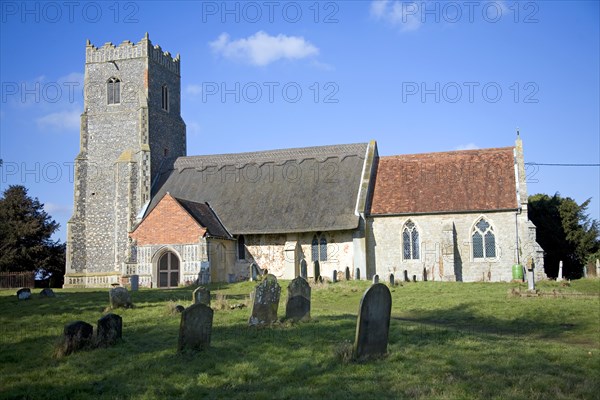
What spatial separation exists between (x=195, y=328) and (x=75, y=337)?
2.48m

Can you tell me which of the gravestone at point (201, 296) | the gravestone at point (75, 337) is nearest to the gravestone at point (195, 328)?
the gravestone at point (75, 337)

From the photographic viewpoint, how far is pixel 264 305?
Result: 14.8 m

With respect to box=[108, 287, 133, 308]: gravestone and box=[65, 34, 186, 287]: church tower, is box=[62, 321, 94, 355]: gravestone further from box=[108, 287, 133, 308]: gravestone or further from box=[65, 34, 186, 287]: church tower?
box=[65, 34, 186, 287]: church tower

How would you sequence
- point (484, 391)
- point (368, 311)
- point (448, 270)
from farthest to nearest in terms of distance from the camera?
point (448, 270) → point (368, 311) → point (484, 391)

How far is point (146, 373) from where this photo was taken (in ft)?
34.8

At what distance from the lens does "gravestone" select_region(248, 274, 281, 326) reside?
14.7m

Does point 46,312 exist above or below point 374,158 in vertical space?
below

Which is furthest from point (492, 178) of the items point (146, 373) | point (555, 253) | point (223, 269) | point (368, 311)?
point (146, 373)

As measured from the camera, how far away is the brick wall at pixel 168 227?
32688 mm

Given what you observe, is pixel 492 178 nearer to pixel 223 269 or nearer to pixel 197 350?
pixel 223 269

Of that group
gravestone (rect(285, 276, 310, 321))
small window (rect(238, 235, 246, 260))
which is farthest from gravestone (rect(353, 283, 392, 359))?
small window (rect(238, 235, 246, 260))

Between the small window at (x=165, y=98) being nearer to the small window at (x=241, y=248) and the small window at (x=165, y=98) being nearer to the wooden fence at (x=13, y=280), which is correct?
the small window at (x=241, y=248)

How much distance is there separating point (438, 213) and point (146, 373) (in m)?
24.9

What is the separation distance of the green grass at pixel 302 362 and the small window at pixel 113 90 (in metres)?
26.0
